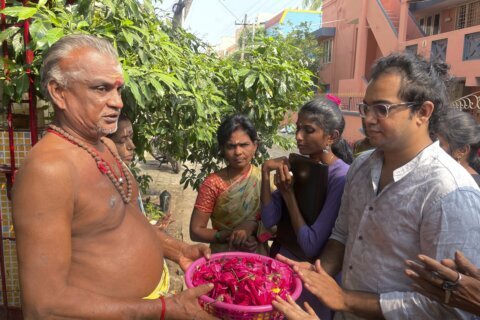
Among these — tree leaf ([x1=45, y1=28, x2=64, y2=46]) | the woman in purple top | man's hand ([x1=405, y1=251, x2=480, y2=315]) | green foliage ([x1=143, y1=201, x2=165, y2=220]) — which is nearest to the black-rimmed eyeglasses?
man's hand ([x1=405, y1=251, x2=480, y2=315])

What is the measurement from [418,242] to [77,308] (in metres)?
1.38

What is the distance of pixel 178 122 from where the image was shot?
3893 millimetres

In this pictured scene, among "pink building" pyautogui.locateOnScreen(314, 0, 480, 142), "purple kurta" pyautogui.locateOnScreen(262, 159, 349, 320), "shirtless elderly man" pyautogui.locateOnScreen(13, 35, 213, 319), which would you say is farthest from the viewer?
"pink building" pyautogui.locateOnScreen(314, 0, 480, 142)

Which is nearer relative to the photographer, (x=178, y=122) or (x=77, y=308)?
(x=77, y=308)


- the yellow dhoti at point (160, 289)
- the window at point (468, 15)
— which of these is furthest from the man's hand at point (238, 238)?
the window at point (468, 15)

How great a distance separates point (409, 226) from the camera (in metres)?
1.67

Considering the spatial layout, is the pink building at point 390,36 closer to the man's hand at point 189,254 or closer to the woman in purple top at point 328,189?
the woman in purple top at point 328,189

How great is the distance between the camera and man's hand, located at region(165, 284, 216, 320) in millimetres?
1624

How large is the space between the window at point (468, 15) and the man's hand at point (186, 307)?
15.2 m

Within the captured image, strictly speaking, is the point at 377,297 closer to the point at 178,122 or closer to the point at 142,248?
the point at 142,248

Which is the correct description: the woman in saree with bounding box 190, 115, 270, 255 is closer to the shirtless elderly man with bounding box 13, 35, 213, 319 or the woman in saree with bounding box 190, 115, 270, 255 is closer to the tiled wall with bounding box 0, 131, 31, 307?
the shirtless elderly man with bounding box 13, 35, 213, 319

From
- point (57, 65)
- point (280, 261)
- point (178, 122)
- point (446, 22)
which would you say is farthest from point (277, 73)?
point (446, 22)

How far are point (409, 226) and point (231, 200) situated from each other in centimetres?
149

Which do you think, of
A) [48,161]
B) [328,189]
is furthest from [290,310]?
[48,161]
